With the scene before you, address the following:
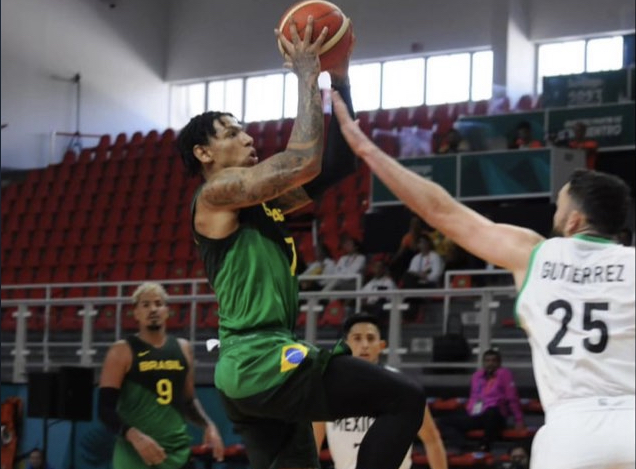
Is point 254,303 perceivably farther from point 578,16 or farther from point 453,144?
point 453,144

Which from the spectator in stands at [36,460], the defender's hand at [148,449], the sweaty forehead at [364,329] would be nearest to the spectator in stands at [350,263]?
the spectator in stands at [36,460]

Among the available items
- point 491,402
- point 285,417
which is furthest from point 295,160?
point 491,402

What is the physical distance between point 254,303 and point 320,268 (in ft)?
28.2

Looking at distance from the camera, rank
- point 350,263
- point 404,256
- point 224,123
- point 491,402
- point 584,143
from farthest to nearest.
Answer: point 584,143 → point 350,263 → point 404,256 → point 491,402 → point 224,123

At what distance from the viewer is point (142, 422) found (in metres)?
8.19

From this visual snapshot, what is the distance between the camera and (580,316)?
394cm

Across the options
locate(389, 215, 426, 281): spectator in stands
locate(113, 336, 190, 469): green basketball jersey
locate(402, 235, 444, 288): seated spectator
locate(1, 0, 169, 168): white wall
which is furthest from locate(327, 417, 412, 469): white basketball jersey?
locate(389, 215, 426, 281): spectator in stands

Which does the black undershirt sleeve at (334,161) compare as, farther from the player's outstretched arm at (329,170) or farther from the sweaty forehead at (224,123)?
the sweaty forehead at (224,123)

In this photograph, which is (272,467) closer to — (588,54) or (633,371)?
(633,371)

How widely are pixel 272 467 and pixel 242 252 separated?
0.74 meters

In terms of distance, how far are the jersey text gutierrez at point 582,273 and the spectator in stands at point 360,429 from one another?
3422 millimetres

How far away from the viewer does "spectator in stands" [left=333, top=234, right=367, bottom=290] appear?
1311 centimetres

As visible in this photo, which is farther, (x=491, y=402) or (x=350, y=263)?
(x=350, y=263)

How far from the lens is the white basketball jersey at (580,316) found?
12.8ft
